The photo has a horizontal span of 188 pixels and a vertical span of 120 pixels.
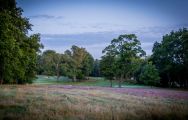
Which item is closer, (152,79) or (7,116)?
(7,116)

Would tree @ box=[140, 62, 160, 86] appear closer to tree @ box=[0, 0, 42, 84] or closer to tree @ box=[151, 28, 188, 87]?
tree @ box=[151, 28, 188, 87]

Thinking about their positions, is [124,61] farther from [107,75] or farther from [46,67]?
[46,67]

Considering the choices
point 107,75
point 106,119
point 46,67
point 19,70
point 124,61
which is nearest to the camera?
point 106,119

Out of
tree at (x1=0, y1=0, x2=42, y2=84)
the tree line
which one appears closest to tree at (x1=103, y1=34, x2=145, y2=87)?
the tree line

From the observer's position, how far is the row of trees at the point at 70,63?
3765 inches

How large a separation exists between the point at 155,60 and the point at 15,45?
179 feet

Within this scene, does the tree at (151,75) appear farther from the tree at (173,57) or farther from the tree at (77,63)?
the tree at (77,63)

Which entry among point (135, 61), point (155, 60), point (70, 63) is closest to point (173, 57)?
point (155, 60)

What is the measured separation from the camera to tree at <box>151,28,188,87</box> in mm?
72188

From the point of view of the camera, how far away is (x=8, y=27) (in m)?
19.1

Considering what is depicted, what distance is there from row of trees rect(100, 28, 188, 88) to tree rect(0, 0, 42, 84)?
70.4 ft

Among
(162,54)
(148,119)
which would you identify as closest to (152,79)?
(162,54)

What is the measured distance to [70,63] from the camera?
96.6m

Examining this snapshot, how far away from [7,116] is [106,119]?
12.8 feet
